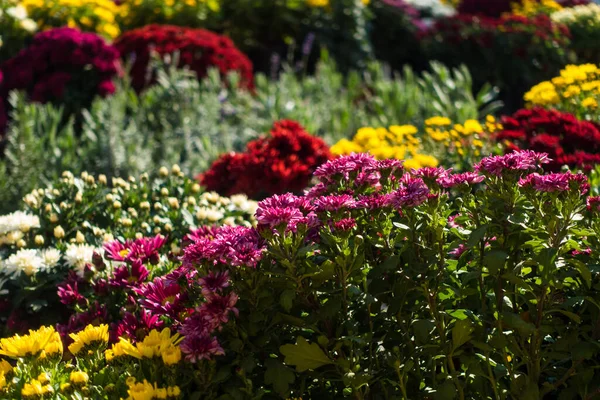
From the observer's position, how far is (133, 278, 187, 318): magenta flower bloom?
223 cm

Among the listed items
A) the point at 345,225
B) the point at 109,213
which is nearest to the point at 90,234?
the point at 109,213

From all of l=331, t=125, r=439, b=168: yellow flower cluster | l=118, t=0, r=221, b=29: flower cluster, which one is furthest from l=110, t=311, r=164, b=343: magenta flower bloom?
l=118, t=0, r=221, b=29: flower cluster

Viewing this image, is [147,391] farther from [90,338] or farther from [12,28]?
[12,28]

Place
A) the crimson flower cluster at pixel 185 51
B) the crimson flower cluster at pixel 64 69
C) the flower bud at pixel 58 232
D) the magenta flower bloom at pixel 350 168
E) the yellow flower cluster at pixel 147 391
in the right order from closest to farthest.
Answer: the yellow flower cluster at pixel 147 391 → the magenta flower bloom at pixel 350 168 → the flower bud at pixel 58 232 → the crimson flower cluster at pixel 64 69 → the crimson flower cluster at pixel 185 51

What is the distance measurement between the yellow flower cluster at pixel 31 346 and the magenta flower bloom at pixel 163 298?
0.32m

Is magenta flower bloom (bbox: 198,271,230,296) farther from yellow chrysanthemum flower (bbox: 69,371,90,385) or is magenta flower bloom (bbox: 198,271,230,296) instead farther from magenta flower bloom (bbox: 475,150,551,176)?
magenta flower bloom (bbox: 475,150,551,176)

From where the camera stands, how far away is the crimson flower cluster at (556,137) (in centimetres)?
367

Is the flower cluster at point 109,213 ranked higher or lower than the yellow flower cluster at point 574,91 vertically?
lower

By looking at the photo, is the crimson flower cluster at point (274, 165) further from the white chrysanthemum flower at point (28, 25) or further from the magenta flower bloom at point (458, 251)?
the white chrysanthemum flower at point (28, 25)

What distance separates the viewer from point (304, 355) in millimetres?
1966

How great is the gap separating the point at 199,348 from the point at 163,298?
0.42 m

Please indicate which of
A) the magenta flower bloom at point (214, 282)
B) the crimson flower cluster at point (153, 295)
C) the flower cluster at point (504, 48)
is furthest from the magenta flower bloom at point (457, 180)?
the flower cluster at point (504, 48)

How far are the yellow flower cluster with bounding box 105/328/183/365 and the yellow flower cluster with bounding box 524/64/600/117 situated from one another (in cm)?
300

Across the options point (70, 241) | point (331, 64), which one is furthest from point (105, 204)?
point (331, 64)
